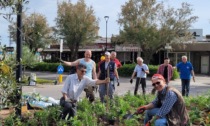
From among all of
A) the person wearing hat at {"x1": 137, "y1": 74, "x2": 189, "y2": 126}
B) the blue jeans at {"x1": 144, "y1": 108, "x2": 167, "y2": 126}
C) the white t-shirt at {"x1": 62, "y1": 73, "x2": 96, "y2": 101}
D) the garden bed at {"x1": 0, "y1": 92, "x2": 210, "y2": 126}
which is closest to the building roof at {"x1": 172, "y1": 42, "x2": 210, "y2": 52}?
the garden bed at {"x1": 0, "y1": 92, "x2": 210, "y2": 126}

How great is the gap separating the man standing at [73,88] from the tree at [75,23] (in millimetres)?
35210

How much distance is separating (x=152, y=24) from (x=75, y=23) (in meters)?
9.57

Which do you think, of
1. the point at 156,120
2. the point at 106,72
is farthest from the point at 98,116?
the point at 106,72

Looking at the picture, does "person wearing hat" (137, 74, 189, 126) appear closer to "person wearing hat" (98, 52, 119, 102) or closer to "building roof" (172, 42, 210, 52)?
"person wearing hat" (98, 52, 119, 102)

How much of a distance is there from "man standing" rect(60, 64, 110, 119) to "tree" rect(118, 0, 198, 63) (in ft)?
97.9

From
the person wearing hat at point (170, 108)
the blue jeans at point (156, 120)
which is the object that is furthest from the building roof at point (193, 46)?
the person wearing hat at point (170, 108)

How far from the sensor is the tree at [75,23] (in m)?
42.2

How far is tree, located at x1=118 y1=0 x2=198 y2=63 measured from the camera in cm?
3684

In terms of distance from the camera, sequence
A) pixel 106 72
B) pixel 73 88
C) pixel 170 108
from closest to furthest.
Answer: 1. pixel 170 108
2. pixel 73 88
3. pixel 106 72

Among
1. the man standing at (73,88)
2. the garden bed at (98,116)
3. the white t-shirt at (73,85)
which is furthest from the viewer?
the white t-shirt at (73,85)

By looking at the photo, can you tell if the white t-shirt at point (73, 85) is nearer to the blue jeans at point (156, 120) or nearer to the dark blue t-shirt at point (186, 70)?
the blue jeans at point (156, 120)

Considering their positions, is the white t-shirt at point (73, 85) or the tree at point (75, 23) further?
the tree at point (75, 23)

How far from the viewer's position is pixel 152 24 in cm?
3744

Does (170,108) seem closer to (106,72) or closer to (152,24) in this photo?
(106,72)
